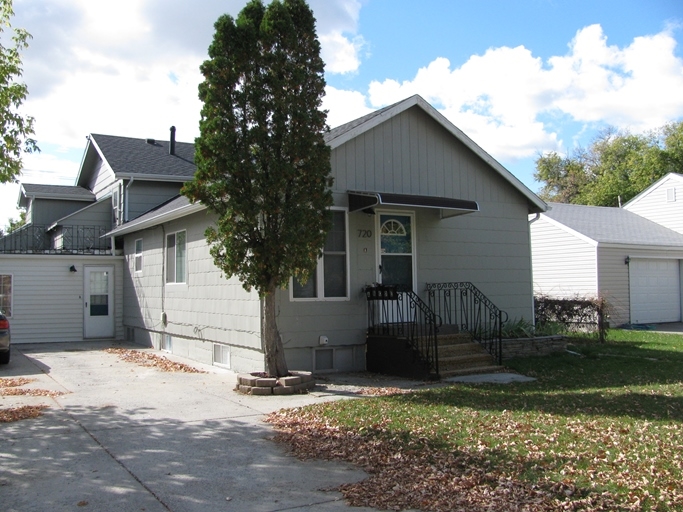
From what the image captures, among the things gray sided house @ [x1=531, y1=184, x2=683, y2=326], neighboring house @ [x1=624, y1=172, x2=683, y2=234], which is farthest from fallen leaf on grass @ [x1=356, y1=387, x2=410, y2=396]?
neighboring house @ [x1=624, y1=172, x2=683, y2=234]

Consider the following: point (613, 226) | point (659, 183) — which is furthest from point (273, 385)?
point (659, 183)

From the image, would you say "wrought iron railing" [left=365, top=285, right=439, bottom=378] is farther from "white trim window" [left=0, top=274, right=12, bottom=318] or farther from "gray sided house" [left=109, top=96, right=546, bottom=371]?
"white trim window" [left=0, top=274, right=12, bottom=318]

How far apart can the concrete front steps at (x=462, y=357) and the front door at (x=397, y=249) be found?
1399 millimetres

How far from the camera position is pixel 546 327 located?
46.8ft

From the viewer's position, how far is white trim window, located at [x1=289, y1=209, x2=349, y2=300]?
36.4ft

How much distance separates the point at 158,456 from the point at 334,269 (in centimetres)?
585

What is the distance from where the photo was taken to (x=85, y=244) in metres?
20.5

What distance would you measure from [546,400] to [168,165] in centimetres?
1576

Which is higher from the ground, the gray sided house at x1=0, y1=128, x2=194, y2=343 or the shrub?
the gray sided house at x1=0, y1=128, x2=194, y2=343

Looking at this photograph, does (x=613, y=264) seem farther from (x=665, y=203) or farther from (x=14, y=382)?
(x=14, y=382)

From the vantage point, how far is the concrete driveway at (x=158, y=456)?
4.83 m

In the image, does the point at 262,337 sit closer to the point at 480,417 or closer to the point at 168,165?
the point at 480,417

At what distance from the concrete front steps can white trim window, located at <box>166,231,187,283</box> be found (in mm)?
6180

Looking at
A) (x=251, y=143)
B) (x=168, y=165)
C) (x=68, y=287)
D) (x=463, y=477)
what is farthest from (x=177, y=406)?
(x=168, y=165)
